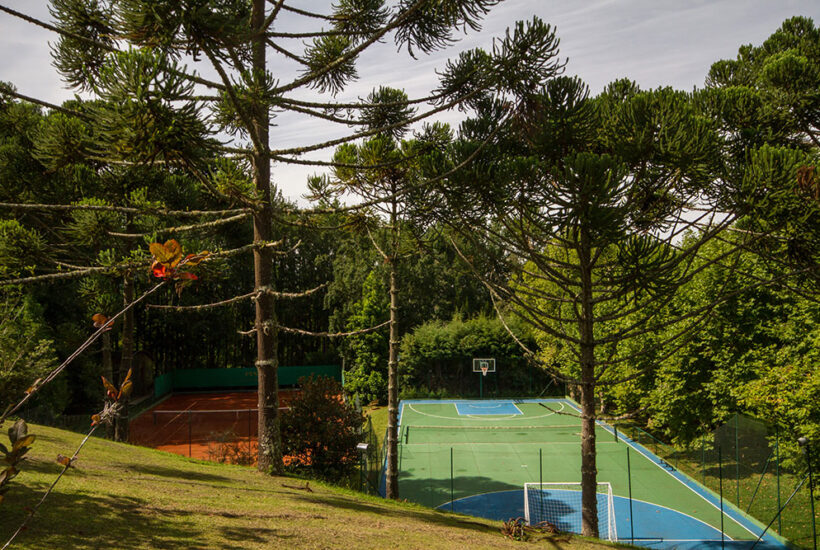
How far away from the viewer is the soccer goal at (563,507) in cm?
1338

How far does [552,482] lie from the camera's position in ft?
55.3

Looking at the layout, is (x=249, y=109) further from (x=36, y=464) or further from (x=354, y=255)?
(x=354, y=255)

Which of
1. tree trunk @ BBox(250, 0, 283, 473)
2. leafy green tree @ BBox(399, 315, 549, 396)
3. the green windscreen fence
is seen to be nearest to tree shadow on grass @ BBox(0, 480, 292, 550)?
tree trunk @ BBox(250, 0, 283, 473)

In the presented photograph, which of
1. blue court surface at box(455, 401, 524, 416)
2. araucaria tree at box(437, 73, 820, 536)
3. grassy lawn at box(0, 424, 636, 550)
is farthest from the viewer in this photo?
blue court surface at box(455, 401, 524, 416)

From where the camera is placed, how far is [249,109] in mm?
7523

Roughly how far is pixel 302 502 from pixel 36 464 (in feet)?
9.91

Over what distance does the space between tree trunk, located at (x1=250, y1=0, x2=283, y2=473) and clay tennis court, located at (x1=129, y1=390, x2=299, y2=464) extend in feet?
18.1

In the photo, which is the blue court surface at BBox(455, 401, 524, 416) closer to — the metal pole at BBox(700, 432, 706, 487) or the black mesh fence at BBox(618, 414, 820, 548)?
the metal pole at BBox(700, 432, 706, 487)

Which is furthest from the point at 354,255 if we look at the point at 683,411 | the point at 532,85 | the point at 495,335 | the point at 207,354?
the point at 532,85

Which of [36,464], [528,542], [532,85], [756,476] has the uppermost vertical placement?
[532,85]

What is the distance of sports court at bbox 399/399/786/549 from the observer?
535 inches

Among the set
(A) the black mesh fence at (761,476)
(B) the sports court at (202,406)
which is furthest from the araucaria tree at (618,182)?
(B) the sports court at (202,406)

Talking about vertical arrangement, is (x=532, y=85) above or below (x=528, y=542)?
above

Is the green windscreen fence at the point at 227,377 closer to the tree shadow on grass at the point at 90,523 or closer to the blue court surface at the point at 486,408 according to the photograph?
the blue court surface at the point at 486,408
